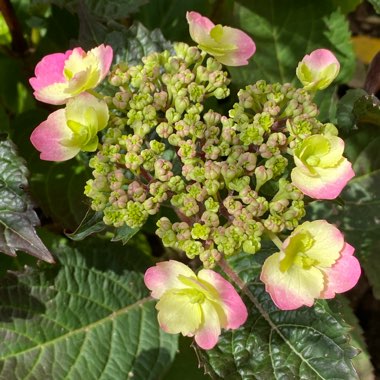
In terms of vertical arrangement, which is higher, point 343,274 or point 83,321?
point 343,274

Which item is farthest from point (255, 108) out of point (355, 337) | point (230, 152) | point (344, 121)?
point (355, 337)

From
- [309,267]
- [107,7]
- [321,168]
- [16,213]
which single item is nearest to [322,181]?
[321,168]

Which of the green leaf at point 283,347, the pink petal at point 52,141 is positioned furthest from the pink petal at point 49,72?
the green leaf at point 283,347

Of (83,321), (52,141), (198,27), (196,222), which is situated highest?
(198,27)

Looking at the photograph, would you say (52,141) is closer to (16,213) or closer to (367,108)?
(16,213)

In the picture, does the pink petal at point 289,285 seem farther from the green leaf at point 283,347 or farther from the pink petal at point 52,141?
the pink petal at point 52,141

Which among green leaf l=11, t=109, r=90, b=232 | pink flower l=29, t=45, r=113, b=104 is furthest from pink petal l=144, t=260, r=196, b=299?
green leaf l=11, t=109, r=90, b=232
